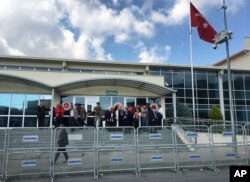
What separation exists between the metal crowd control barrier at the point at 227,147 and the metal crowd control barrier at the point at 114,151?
3.09 m

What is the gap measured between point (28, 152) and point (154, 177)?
401 centimetres

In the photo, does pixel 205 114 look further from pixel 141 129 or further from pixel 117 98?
pixel 141 129

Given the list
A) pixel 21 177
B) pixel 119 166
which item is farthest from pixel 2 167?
pixel 119 166

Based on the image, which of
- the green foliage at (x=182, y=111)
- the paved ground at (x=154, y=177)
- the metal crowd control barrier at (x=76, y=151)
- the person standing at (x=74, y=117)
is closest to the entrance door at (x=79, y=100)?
the person standing at (x=74, y=117)

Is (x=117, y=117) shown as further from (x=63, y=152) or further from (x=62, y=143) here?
(x=63, y=152)

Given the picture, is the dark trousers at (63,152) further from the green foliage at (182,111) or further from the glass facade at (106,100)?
the green foliage at (182,111)

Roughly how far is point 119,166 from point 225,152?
160 inches

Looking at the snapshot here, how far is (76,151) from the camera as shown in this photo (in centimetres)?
933

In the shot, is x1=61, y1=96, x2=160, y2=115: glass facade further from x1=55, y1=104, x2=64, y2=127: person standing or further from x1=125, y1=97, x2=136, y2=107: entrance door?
x1=55, y1=104, x2=64, y2=127: person standing

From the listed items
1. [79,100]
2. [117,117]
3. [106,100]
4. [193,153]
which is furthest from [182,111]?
[193,153]

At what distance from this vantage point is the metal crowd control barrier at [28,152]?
8773 millimetres

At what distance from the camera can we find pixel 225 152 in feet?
35.1

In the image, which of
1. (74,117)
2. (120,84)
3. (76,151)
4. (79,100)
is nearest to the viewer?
(76,151)

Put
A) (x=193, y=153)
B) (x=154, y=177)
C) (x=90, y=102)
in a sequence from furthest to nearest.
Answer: (x=90, y=102), (x=193, y=153), (x=154, y=177)
